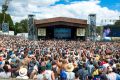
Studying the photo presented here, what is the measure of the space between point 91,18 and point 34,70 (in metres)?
63.7

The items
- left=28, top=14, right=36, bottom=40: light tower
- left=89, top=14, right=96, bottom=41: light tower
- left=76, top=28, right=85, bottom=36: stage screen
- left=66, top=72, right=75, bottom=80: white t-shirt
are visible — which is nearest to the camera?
left=66, top=72, right=75, bottom=80: white t-shirt

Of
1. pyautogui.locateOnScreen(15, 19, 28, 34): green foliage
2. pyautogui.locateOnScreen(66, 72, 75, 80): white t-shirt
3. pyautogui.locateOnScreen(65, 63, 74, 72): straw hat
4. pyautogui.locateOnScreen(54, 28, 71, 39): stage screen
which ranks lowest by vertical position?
pyautogui.locateOnScreen(66, 72, 75, 80): white t-shirt

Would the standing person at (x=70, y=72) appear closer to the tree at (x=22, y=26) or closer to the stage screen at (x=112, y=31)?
the stage screen at (x=112, y=31)

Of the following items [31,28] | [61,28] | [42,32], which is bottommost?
[42,32]

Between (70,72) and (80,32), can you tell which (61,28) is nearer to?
(80,32)

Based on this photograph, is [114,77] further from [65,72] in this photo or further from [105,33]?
[105,33]

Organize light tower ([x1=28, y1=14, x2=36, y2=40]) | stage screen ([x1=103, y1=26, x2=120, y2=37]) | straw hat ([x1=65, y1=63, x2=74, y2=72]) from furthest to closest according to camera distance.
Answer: stage screen ([x1=103, y1=26, x2=120, y2=37]), light tower ([x1=28, y1=14, x2=36, y2=40]), straw hat ([x1=65, y1=63, x2=74, y2=72])

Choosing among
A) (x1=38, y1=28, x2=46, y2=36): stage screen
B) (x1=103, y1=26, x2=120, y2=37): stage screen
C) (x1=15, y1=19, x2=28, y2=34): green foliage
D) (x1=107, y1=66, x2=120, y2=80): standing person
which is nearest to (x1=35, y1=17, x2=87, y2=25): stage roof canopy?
(x1=38, y1=28, x2=46, y2=36): stage screen

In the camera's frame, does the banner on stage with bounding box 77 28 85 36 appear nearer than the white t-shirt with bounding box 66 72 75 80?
A: No

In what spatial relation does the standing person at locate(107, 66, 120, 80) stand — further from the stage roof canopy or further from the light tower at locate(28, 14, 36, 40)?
the stage roof canopy

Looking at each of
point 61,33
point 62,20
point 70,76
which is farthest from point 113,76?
point 62,20

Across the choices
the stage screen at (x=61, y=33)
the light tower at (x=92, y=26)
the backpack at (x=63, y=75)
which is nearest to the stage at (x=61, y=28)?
the stage screen at (x=61, y=33)

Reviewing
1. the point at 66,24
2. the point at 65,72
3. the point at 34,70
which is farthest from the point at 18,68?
the point at 66,24

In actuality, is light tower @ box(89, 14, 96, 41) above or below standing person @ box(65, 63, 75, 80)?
above
